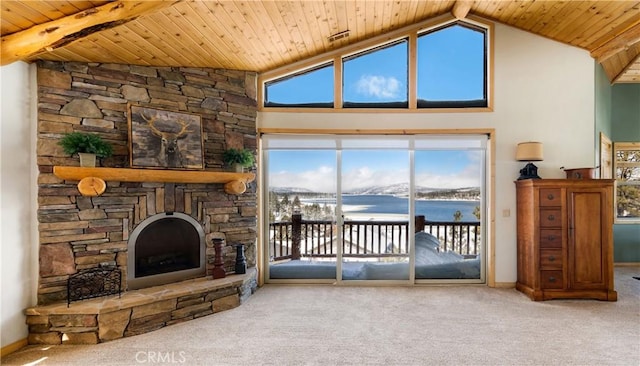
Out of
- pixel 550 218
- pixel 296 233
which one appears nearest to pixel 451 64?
pixel 550 218

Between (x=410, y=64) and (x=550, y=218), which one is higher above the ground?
(x=410, y=64)

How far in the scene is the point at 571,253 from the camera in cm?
352

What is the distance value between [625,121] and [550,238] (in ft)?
12.0

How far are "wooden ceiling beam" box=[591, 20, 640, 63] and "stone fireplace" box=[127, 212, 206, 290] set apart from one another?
587 centimetres

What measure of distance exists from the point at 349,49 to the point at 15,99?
3.79 metres

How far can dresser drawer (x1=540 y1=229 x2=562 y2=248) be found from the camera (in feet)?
11.6

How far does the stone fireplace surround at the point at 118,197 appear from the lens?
9.03ft

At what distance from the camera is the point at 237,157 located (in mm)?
3525

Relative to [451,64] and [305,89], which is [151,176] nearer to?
[305,89]

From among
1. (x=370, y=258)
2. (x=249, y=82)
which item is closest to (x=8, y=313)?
(x=249, y=82)

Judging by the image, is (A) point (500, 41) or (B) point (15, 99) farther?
(A) point (500, 41)

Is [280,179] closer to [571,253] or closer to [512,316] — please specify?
[512,316]

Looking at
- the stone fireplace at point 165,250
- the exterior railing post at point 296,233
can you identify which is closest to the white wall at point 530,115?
the exterior railing post at point 296,233

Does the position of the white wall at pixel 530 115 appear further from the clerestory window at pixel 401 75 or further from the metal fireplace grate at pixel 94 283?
the metal fireplace grate at pixel 94 283
